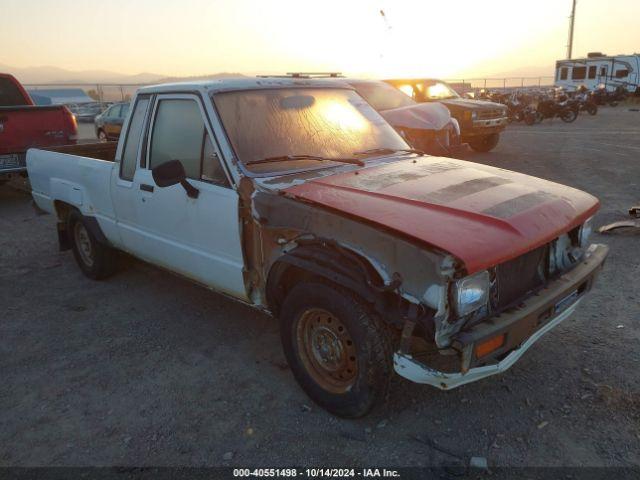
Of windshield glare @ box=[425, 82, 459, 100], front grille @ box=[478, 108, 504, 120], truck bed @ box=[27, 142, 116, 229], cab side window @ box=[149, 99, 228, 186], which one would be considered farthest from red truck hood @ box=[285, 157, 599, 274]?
windshield glare @ box=[425, 82, 459, 100]

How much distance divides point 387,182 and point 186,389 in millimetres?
1923

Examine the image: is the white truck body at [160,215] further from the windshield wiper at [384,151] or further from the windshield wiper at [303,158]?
the windshield wiper at [384,151]

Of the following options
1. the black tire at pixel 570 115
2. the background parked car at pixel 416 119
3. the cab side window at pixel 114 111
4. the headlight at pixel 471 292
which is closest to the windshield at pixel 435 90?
the background parked car at pixel 416 119

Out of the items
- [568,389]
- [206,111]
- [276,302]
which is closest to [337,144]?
[206,111]

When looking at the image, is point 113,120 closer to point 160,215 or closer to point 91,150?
point 91,150

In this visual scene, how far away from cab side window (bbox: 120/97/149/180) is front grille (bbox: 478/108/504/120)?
9.63 m

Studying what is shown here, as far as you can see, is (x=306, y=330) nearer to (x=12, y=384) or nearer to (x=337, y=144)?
(x=337, y=144)

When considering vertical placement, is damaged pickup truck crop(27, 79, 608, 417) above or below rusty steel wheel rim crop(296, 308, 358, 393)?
above

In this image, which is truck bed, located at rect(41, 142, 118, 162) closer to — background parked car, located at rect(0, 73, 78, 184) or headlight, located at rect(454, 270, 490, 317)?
background parked car, located at rect(0, 73, 78, 184)

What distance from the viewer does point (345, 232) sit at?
2.66 m

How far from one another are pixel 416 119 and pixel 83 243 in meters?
6.63

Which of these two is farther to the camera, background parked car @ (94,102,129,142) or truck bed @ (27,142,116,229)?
background parked car @ (94,102,129,142)

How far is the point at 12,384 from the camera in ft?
11.8

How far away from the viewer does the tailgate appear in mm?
8289
